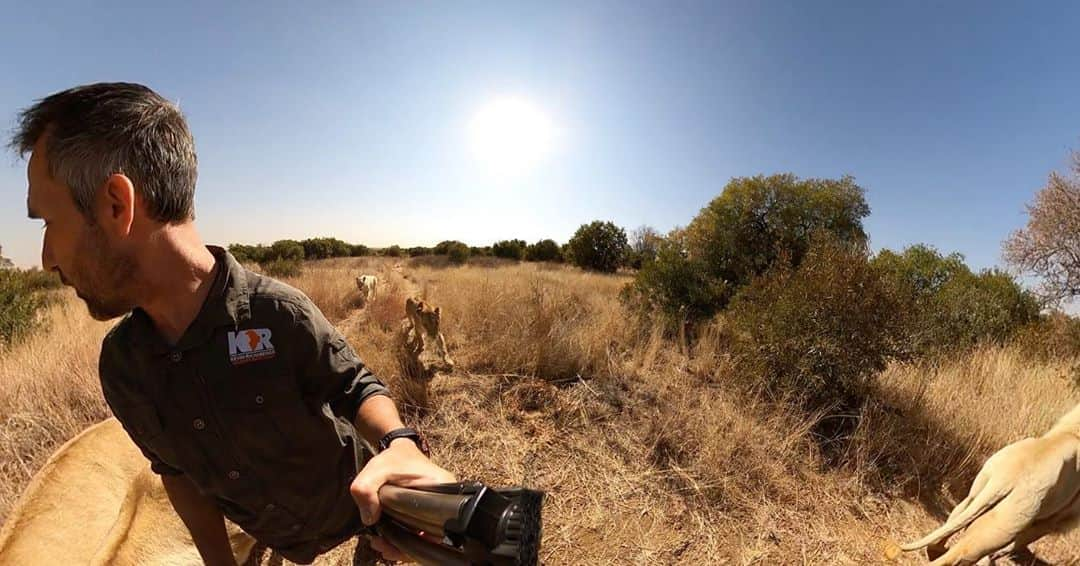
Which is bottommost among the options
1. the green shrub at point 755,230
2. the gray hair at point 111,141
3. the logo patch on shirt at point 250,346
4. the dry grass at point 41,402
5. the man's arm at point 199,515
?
the dry grass at point 41,402

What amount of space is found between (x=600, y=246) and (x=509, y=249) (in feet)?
41.4

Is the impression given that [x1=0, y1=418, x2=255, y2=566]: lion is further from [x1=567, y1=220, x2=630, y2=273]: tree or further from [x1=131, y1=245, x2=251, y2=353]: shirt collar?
[x1=567, y1=220, x2=630, y2=273]: tree

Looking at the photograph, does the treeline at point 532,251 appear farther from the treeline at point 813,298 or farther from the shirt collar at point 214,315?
the shirt collar at point 214,315

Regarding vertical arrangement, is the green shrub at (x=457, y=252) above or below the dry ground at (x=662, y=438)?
above

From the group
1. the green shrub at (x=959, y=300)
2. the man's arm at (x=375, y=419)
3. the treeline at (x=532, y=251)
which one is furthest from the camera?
the treeline at (x=532, y=251)

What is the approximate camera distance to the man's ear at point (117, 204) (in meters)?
0.97

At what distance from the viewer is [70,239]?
3.23 ft

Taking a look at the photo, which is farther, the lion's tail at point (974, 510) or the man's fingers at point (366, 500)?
the lion's tail at point (974, 510)

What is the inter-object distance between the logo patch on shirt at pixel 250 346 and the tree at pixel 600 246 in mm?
22730

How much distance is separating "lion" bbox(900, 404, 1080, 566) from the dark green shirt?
3.45m

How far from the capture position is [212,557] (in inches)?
58.1

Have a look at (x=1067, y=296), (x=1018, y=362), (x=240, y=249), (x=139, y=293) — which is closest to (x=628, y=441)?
(x=139, y=293)

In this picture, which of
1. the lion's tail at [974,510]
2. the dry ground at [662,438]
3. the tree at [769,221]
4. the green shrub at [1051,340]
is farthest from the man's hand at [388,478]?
the green shrub at [1051,340]

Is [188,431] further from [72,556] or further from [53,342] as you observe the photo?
[53,342]
